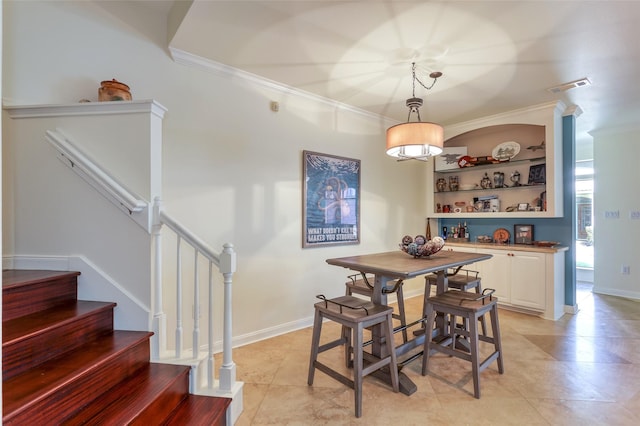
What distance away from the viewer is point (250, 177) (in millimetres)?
3039

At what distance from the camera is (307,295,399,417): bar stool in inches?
78.1

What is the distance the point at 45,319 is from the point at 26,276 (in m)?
0.35

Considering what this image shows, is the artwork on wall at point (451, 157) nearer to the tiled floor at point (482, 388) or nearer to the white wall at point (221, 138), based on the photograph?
the white wall at point (221, 138)

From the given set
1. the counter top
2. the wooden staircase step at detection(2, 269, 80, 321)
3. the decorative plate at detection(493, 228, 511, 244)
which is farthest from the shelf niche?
the wooden staircase step at detection(2, 269, 80, 321)

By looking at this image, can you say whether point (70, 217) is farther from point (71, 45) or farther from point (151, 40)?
point (151, 40)

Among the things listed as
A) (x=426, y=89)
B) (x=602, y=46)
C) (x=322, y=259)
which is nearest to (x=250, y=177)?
(x=322, y=259)

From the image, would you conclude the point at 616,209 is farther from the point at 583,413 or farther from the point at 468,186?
the point at 583,413

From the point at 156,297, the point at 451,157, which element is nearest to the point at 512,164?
the point at 451,157

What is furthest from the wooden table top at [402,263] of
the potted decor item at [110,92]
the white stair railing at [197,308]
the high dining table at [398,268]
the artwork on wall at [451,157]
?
the artwork on wall at [451,157]

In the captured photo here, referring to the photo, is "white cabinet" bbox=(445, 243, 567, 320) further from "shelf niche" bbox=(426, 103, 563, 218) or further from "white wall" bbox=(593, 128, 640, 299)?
"white wall" bbox=(593, 128, 640, 299)

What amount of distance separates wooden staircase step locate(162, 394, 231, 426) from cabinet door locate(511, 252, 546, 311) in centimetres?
358

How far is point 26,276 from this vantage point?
1768 mm

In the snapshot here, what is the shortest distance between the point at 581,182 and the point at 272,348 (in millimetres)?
6084

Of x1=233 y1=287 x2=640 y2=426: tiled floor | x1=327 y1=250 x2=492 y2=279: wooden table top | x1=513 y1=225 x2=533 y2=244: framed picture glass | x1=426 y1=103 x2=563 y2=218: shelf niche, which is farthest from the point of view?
x1=513 y1=225 x2=533 y2=244: framed picture glass
